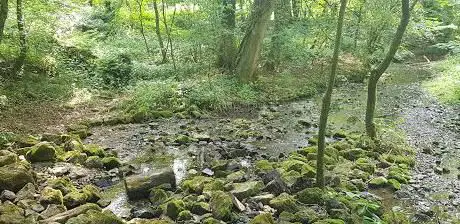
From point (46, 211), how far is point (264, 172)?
3714 millimetres

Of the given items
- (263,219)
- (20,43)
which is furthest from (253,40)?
(263,219)

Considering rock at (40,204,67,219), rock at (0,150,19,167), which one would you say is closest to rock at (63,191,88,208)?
rock at (40,204,67,219)

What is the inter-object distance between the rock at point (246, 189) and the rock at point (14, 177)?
3.10 m

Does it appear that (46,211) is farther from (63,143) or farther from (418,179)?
(418,179)

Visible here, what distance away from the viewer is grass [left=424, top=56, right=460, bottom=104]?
14990 millimetres

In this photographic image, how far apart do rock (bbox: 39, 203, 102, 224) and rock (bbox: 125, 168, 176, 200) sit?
0.74 meters

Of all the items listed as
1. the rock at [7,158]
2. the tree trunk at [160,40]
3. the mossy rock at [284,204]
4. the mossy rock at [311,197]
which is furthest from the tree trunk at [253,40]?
the rock at [7,158]

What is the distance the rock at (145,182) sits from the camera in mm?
6883

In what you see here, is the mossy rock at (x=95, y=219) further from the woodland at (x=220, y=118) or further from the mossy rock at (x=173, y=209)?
the mossy rock at (x=173, y=209)

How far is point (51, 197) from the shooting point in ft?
20.8

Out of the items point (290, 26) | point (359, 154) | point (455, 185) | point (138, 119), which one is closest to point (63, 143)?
point (138, 119)

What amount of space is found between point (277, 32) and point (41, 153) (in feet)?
34.8

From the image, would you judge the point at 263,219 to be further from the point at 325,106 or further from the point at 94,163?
the point at 94,163

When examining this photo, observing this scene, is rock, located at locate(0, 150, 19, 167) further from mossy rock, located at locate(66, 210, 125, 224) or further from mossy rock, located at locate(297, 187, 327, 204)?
mossy rock, located at locate(297, 187, 327, 204)
